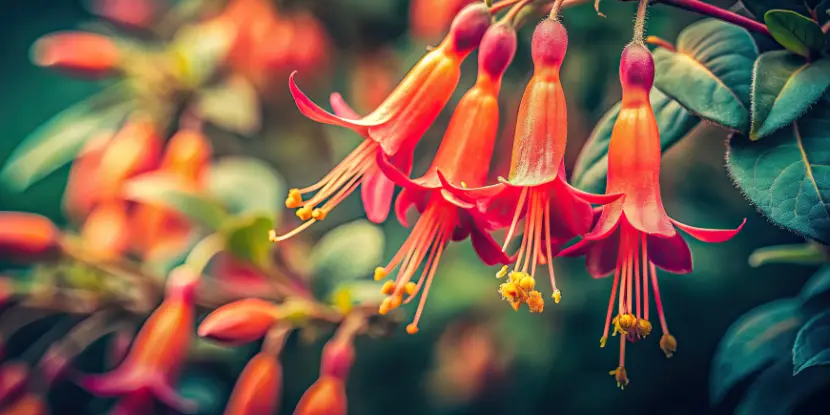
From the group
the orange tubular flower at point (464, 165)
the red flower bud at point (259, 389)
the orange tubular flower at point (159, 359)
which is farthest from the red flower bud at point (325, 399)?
the orange tubular flower at point (464, 165)

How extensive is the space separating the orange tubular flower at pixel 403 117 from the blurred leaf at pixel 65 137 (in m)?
0.66

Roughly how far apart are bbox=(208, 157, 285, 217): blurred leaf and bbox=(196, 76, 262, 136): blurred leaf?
2.5 inches

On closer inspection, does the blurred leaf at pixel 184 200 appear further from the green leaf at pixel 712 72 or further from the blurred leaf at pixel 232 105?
the green leaf at pixel 712 72

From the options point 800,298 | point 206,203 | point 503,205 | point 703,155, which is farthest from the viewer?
point 703,155

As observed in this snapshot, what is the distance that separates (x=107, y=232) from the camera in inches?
36.9

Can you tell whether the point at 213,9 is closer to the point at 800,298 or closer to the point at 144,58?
the point at 144,58

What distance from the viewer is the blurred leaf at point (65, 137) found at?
103 cm

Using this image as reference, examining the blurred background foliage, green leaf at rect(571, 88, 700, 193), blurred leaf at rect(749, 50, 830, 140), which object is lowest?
the blurred background foliage

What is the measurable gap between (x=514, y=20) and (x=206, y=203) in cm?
47

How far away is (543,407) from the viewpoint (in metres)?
1.01

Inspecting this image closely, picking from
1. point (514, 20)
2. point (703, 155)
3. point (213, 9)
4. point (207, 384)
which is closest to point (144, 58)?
point (213, 9)

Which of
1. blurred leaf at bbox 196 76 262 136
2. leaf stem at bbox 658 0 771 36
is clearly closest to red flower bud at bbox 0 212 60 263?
blurred leaf at bbox 196 76 262 136

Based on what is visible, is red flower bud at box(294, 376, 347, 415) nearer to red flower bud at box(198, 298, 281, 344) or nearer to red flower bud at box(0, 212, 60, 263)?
red flower bud at box(198, 298, 281, 344)

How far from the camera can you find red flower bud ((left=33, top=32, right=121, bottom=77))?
996mm
